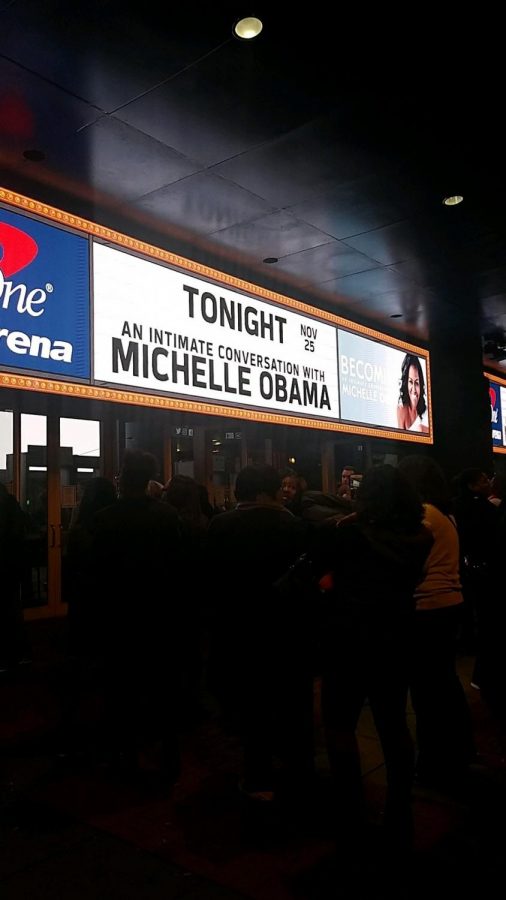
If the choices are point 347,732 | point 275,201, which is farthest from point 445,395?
point 347,732

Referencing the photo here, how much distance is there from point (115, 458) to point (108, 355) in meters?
3.47

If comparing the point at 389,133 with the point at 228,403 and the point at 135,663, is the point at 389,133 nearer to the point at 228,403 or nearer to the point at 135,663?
the point at 228,403

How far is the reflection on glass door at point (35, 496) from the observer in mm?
7633

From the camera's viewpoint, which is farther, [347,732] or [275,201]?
[275,201]

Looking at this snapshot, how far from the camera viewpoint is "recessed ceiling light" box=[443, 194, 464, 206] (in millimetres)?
5385

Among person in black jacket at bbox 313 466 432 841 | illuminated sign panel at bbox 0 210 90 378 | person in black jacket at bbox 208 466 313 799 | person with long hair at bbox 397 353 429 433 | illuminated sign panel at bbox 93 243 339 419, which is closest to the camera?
person in black jacket at bbox 313 466 432 841

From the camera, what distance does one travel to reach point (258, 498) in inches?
132

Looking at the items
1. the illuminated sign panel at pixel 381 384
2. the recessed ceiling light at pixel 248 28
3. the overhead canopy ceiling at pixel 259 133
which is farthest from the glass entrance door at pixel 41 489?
the recessed ceiling light at pixel 248 28

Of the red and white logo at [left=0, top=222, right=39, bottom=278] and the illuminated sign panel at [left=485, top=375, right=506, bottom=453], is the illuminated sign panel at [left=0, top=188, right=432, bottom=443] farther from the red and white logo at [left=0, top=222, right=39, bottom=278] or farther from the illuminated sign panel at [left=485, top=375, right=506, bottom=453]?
the illuminated sign panel at [left=485, top=375, right=506, bottom=453]

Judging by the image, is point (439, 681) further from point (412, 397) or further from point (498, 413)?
point (498, 413)

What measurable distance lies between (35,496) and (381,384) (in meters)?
4.40

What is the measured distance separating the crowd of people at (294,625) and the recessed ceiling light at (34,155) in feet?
8.11

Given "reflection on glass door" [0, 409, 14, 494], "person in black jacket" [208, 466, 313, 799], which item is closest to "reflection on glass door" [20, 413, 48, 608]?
"reflection on glass door" [0, 409, 14, 494]

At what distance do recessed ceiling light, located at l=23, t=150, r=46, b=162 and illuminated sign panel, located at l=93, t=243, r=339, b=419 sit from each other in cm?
72
